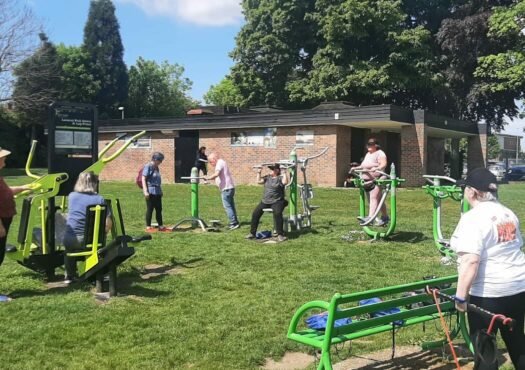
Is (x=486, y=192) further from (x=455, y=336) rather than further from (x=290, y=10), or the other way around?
(x=290, y=10)

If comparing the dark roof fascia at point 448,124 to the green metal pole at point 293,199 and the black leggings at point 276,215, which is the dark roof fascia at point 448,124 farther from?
the black leggings at point 276,215

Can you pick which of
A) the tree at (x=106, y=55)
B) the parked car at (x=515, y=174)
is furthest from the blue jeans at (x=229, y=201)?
the tree at (x=106, y=55)

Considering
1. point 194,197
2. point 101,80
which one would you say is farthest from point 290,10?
point 194,197

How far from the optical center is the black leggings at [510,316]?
3.53 m

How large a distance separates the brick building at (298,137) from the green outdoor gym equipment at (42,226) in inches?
688

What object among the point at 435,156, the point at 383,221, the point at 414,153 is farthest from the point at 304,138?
the point at 383,221

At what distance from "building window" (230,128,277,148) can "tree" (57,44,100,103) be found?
2727 cm

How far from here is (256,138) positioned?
26.6 metres

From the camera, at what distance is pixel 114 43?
56.4 m

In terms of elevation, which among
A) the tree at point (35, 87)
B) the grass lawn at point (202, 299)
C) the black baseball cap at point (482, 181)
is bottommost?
the grass lawn at point (202, 299)

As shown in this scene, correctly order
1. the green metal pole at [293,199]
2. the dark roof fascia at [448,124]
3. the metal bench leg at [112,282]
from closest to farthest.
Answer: the metal bench leg at [112,282], the green metal pole at [293,199], the dark roof fascia at [448,124]

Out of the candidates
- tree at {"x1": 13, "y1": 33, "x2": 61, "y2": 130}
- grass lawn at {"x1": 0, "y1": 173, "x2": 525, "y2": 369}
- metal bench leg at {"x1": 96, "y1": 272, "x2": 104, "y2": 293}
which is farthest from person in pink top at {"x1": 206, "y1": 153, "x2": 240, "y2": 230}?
tree at {"x1": 13, "y1": 33, "x2": 61, "y2": 130}

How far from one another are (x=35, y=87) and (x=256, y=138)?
24002 millimetres

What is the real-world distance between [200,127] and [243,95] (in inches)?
532
